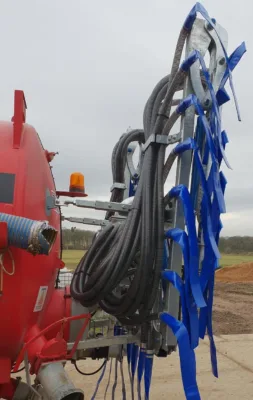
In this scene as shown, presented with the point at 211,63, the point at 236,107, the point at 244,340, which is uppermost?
the point at 211,63

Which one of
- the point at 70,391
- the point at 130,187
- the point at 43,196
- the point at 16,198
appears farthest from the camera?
the point at 130,187

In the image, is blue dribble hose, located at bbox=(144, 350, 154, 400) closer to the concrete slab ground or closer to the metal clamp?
the metal clamp

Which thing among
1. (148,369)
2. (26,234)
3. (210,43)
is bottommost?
(148,369)

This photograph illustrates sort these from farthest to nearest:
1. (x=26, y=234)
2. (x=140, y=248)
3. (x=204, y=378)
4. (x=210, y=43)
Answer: (x=204, y=378) → (x=210, y=43) → (x=140, y=248) → (x=26, y=234)

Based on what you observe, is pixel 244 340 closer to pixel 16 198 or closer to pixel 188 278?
pixel 188 278

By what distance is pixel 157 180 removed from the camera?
2.45 meters

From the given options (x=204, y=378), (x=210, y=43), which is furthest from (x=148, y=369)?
(x=204, y=378)

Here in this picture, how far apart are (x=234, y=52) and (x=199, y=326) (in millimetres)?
1478

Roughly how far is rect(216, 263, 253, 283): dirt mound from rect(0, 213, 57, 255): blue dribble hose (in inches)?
663

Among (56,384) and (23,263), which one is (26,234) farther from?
(56,384)

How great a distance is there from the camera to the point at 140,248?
2355mm

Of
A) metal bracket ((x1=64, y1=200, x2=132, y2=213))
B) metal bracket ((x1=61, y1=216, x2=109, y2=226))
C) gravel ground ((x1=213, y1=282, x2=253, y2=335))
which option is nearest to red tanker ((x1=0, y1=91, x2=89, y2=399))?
metal bracket ((x1=64, y1=200, x2=132, y2=213))

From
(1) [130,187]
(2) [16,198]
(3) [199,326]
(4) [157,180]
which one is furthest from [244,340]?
(2) [16,198]

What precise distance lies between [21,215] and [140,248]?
0.64 m
